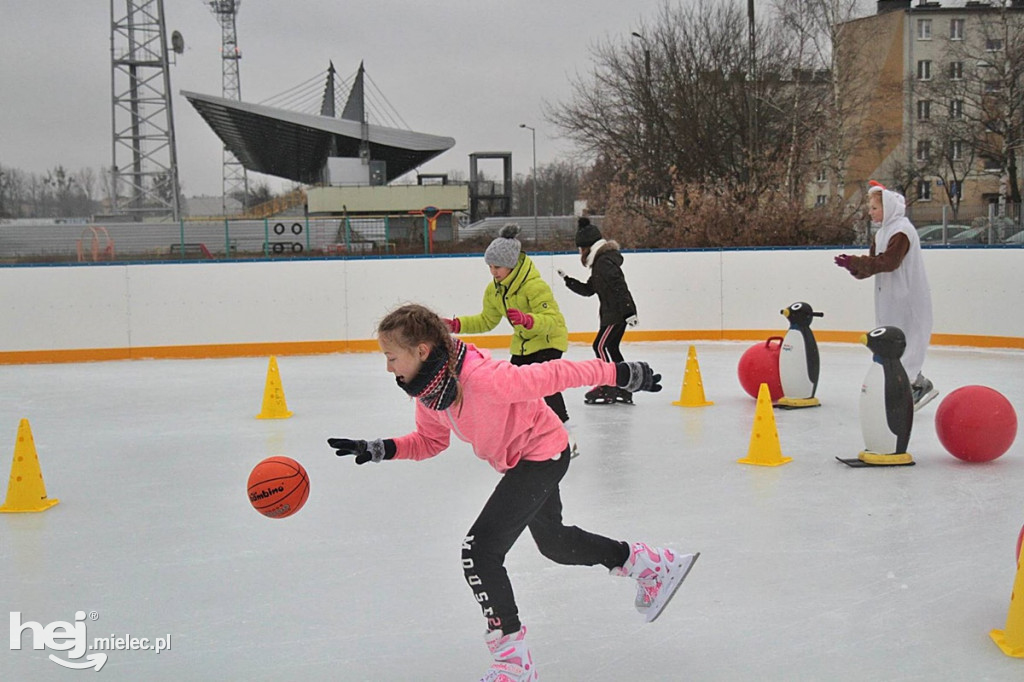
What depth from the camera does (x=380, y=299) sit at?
13.8 m

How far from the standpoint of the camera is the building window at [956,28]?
43.8 meters

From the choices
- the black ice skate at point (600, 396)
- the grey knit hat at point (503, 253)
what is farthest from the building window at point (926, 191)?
the grey knit hat at point (503, 253)

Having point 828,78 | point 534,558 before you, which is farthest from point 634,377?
point 828,78

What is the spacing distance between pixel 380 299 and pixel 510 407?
1086 centimetres

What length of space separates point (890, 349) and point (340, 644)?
377 centimetres

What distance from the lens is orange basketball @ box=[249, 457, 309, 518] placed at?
3.72 metres

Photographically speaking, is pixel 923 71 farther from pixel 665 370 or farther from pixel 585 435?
pixel 585 435

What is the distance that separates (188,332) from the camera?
13.2 metres

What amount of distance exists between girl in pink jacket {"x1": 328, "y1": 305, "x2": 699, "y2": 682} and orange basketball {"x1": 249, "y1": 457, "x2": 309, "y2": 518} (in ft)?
2.04

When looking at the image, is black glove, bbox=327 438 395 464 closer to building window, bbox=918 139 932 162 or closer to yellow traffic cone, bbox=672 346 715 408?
yellow traffic cone, bbox=672 346 715 408

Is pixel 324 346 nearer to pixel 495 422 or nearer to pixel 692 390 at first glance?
pixel 692 390

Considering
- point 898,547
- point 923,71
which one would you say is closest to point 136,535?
point 898,547

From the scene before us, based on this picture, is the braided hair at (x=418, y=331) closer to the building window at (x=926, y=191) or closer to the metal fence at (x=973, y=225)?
the metal fence at (x=973, y=225)

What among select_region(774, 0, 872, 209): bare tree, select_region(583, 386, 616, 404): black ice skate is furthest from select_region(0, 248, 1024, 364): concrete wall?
select_region(774, 0, 872, 209): bare tree
